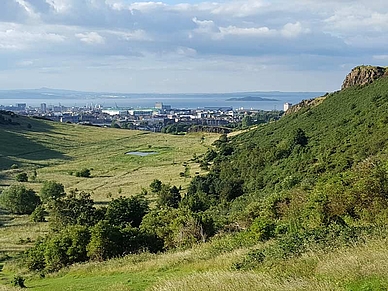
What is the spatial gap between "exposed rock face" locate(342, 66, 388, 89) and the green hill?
129cm

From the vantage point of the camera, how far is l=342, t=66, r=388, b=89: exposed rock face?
218 ft

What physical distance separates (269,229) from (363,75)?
5641 centimetres

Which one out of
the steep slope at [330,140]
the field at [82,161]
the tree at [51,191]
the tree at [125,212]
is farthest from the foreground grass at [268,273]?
the tree at [51,191]

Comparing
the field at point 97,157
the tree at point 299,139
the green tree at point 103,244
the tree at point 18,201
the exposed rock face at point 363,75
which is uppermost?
the exposed rock face at point 363,75

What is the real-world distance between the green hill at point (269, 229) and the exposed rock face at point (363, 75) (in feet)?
4.23

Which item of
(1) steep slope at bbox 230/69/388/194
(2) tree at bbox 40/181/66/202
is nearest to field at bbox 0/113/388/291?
(2) tree at bbox 40/181/66/202

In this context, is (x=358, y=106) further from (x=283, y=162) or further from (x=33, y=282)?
(x=33, y=282)

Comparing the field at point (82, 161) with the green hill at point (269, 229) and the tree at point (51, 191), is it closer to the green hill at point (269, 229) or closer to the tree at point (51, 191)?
the green hill at point (269, 229)

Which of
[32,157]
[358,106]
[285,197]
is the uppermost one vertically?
[358,106]

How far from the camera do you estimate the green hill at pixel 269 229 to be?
32.6ft

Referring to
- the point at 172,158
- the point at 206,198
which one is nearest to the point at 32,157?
the point at 172,158

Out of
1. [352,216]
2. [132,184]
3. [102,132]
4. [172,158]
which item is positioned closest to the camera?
[352,216]

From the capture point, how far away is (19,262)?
86.6ft

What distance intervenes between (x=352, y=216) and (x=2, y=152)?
89224mm
